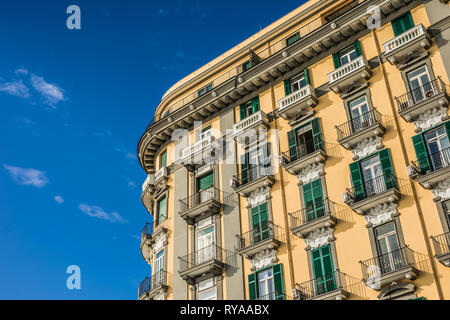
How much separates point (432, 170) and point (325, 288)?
303 inches

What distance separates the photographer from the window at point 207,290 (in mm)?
32219

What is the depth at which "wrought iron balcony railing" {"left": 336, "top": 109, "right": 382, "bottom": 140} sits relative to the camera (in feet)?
99.0

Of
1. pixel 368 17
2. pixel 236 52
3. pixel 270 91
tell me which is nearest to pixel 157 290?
pixel 270 91

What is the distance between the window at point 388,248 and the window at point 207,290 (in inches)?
398

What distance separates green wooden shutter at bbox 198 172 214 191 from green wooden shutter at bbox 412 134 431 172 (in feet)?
44.7

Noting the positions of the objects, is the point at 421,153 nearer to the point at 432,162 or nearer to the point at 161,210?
the point at 432,162

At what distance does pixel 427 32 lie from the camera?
3009 centimetres

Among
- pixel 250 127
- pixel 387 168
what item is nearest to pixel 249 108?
pixel 250 127

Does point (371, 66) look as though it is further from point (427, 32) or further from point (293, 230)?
point (293, 230)

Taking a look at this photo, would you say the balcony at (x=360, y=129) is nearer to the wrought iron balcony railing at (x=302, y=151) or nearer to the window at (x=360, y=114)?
Answer: the window at (x=360, y=114)

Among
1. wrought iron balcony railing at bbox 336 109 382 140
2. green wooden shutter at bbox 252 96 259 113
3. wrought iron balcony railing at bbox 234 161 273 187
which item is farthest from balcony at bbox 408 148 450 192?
green wooden shutter at bbox 252 96 259 113

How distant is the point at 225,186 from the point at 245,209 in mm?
2423

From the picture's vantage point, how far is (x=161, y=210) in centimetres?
3931

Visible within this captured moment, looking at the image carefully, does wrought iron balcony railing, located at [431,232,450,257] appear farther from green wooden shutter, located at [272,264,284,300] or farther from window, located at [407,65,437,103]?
green wooden shutter, located at [272,264,284,300]
